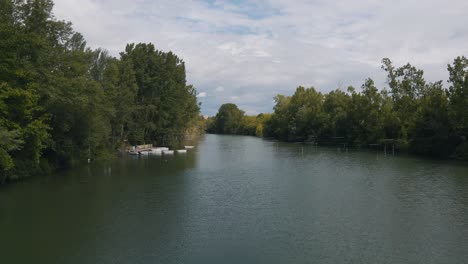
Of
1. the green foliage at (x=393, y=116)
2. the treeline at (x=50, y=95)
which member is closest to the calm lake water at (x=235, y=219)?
the treeline at (x=50, y=95)

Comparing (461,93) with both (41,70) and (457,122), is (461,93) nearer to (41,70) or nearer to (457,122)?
(457,122)

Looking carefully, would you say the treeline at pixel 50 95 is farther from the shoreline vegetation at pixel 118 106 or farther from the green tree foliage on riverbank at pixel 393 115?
the green tree foliage on riverbank at pixel 393 115

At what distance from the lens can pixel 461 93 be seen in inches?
2192

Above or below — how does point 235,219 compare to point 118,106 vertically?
below

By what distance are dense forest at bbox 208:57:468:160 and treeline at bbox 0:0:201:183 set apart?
47736 mm

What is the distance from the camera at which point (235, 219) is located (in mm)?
22422

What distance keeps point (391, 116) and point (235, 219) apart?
64276mm

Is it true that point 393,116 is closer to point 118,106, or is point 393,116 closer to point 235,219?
point 118,106

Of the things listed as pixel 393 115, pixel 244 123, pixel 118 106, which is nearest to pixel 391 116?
pixel 393 115

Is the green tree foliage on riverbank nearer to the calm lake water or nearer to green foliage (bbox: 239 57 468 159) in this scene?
green foliage (bbox: 239 57 468 159)

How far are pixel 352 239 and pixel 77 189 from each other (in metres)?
22.3

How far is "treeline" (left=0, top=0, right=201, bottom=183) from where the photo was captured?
28.8 meters

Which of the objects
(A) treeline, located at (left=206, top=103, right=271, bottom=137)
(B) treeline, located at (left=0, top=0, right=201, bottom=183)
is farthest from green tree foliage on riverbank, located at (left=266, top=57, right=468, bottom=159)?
(B) treeline, located at (left=0, top=0, right=201, bottom=183)

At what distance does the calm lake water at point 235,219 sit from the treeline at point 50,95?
11.5 feet
